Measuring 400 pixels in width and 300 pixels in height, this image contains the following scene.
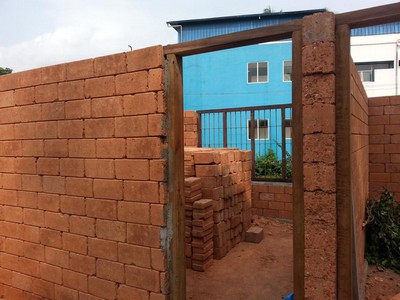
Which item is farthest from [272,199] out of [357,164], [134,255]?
[134,255]

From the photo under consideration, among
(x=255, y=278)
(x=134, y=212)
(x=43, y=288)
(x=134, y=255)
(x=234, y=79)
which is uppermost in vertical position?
(x=234, y=79)

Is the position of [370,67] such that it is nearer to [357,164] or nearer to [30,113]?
[357,164]

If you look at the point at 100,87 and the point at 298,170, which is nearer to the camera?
the point at 298,170

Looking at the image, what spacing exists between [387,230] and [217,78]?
14.0m

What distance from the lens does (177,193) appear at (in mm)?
3176

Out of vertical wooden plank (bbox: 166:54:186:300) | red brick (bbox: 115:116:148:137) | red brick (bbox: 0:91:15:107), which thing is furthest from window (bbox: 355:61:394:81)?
red brick (bbox: 0:91:15:107)

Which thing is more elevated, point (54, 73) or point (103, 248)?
point (54, 73)

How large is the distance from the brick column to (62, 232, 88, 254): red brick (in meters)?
2.34

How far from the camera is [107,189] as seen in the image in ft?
11.2

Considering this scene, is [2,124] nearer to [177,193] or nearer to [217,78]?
[177,193]

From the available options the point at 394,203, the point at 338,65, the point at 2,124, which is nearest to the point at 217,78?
the point at 394,203

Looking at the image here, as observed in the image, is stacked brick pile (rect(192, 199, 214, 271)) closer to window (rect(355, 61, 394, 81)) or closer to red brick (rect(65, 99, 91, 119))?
red brick (rect(65, 99, 91, 119))

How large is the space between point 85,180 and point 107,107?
85 cm

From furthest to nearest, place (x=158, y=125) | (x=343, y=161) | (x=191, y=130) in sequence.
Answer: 1. (x=191, y=130)
2. (x=158, y=125)
3. (x=343, y=161)
